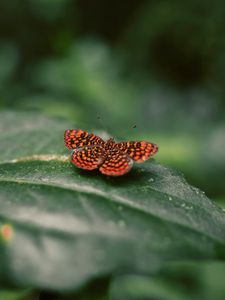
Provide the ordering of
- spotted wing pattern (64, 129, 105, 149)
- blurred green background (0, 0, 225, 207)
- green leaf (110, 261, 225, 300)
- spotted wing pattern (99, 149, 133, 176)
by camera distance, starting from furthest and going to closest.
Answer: blurred green background (0, 0, 225, 207) < green leaf (110, 261, 225, 300) < spotted wing pattern (64, 129, 105, 149) < spotted wing pattern (99, 149, 133, 176)

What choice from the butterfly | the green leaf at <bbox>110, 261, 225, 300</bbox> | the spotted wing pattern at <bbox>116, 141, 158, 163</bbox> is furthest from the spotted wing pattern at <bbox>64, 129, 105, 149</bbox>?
the green leaf at <bbox>110, 261, 225, 300</bbox>

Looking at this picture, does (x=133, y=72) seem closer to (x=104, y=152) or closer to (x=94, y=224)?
(x=104, y=152)

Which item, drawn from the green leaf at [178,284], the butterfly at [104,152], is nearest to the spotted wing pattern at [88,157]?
the butterfly at [104,152]

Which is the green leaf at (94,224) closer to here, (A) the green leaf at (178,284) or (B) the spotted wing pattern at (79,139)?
(B) the spotted wing pattern at (79,139)

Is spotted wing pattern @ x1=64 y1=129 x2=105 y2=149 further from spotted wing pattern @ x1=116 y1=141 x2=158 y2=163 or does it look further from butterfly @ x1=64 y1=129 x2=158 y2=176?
spotted wing pattern @ x1=116 y1=141 x2=158 y2=163

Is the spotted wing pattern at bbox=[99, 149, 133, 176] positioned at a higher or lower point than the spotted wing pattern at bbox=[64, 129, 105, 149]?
higher

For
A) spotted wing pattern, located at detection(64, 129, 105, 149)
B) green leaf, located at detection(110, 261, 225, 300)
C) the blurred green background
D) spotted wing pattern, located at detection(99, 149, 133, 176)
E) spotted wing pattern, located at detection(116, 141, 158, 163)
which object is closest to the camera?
spotted wing pattern, located at detection(99, 149, 133, 176)

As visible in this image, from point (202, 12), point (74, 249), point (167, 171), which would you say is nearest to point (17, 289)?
point (74, 249)

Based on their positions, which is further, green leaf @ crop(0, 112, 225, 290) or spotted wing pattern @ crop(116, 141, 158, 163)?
spotted wing pattern @ crop(116, 141, 158, 163)
